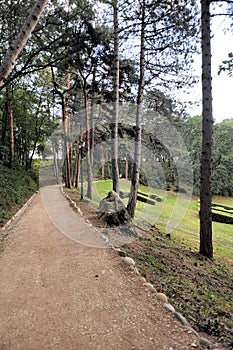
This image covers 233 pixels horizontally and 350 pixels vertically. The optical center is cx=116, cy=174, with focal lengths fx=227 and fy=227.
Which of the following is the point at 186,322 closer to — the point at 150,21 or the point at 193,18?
the point at 193,18

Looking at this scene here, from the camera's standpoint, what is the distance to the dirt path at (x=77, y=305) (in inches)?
84.1

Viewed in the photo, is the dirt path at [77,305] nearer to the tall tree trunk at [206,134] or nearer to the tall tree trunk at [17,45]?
the tall tree trunk at [17,45]

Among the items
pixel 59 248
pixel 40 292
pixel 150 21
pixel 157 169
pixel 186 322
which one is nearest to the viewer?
pixel 186 322

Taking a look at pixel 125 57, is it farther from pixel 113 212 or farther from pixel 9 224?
pixel 9 224

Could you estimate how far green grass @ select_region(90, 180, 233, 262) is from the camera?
844 centimetres

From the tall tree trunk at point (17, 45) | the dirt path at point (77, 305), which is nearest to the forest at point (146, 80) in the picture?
the tall tree trunk at point (17, 45)

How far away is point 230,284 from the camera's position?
4.55 meters

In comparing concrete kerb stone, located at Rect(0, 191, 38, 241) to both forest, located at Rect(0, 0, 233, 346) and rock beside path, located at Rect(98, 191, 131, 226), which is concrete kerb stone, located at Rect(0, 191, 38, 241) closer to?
forest, located at Rect(0, 0, 233, 346)

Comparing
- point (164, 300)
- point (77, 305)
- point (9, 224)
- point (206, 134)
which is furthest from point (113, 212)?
point (77, 305)

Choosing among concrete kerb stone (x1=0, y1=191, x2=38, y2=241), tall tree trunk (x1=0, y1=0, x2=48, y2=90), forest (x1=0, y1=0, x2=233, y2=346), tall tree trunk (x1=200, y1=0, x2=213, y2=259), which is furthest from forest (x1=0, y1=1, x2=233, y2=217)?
concrete kerb stone (x1=0, y1=191, x2=38, y2=241)

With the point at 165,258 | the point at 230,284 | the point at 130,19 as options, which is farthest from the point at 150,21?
the point at 230,284

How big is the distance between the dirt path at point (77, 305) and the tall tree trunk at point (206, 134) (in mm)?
2708

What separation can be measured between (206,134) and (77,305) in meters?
4.64

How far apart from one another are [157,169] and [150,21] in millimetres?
6783
